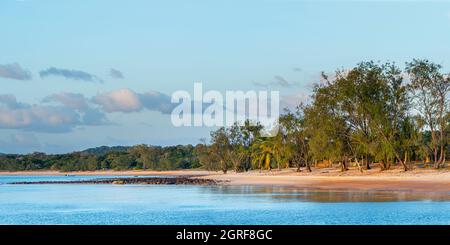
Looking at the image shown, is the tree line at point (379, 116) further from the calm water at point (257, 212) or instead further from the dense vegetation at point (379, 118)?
the calm water at point (257, 212)

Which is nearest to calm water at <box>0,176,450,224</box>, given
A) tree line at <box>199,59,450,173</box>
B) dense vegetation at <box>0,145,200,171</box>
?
tree line at <box>199,59,450,173</box>

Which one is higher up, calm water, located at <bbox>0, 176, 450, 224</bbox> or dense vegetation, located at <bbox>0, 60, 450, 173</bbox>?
dense vegetation, located at <bbox>0, 60, 450, 173</bbox>

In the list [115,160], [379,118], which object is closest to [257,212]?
[379,118]

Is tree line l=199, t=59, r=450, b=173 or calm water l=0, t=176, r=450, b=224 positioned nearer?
calm water l=0, t=176, r=450, b=224

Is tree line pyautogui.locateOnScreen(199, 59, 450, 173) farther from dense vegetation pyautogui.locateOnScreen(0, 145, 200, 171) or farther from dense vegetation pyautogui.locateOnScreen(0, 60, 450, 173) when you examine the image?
dense vegetation pyautogui.locateOnScreen(0, 145, 200, 171)

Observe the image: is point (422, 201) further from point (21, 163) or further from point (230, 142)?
point (21, 163)

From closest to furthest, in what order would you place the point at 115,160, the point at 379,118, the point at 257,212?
the point at 257,212 < the point at 379,118 < the point at 115,160

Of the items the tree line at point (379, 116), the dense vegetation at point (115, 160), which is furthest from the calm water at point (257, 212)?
the dense vegetation at point (115, 160)

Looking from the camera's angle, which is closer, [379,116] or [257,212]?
[257,212]

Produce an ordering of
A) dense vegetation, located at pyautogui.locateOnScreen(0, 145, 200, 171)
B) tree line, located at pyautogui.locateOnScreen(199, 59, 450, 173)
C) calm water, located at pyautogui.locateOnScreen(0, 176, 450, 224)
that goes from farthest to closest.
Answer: dense vegetation, located at pyautogui.locateOnScreen(0, 145, 200, 171), tree line, located at pyautogui.locateOnScreen(199, 59, 450, 173), calm water, located at pyautogui.locateOnScreen(0, 176, 450, 224)

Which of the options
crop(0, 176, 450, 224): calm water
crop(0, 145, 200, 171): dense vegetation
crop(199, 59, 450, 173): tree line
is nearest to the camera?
crop(0, 176, 450, 224): calm water

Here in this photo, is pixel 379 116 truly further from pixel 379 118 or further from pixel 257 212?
pixel 257 212

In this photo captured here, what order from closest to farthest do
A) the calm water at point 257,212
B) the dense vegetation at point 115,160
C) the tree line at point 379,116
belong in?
the calm water at point 257,212
the tree line at point 379,116
the dense vegetation at point 115,160
